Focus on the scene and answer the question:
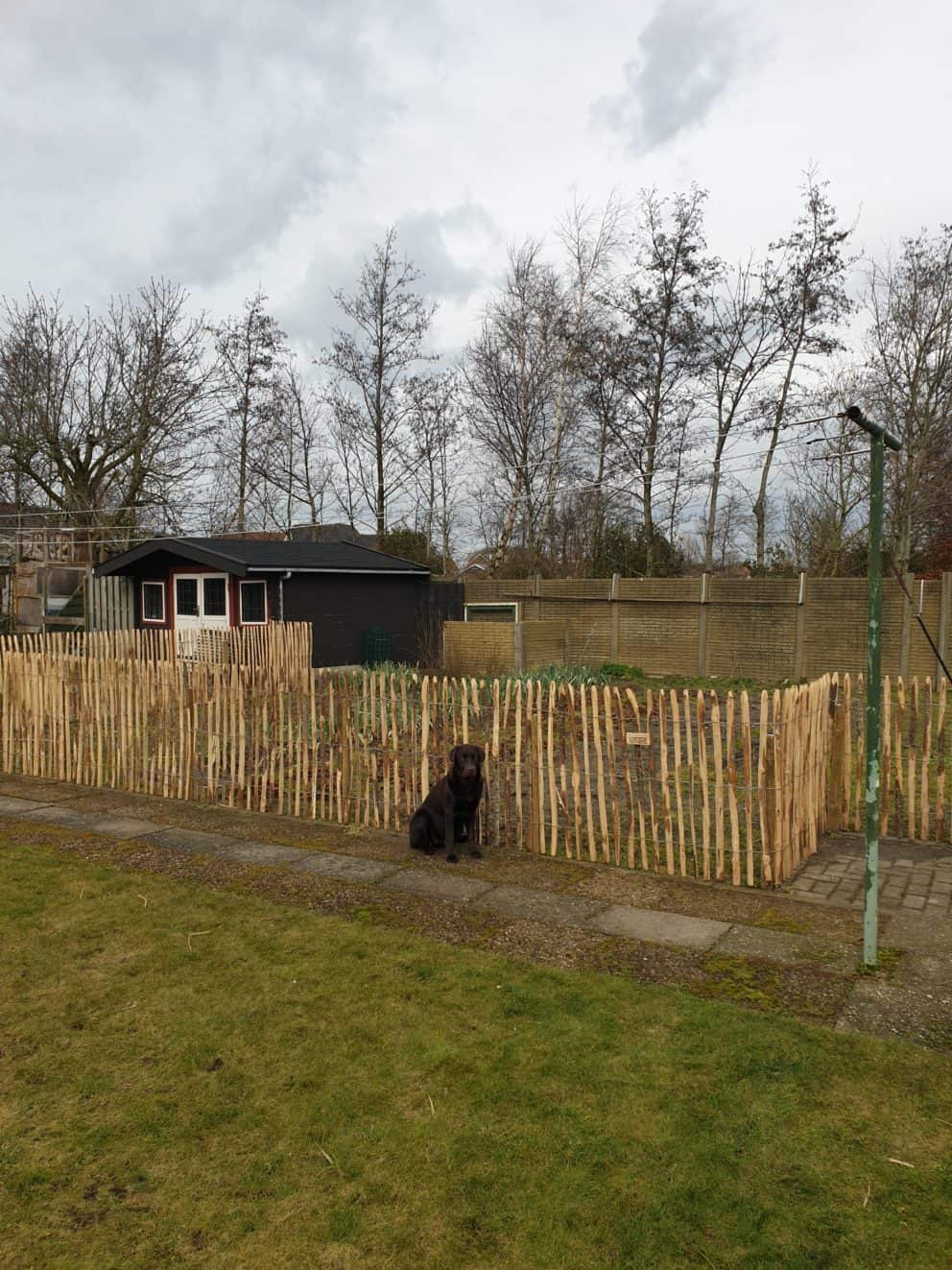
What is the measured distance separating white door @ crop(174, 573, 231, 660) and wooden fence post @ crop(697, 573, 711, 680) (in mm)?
11648

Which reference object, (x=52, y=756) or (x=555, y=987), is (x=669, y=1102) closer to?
(x=555, y=987)

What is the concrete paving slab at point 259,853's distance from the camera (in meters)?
6.45

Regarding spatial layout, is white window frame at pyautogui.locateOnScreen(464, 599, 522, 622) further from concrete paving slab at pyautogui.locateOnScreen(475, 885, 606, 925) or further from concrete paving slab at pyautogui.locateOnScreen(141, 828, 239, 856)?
concrete paving slab at pyautogui.locateOnScreen(475, 885, 606, 925)

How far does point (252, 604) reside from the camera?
21.5 metres

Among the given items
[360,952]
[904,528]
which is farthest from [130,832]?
[904,528]

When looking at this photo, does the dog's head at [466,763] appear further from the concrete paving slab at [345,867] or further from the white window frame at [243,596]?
the white window frame at [243,596]

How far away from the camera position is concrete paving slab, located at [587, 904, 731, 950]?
4.84 m

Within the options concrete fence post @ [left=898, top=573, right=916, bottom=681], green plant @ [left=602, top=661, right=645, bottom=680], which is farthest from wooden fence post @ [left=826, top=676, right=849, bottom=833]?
green plant @ [left=602, top=661, right=645, bottom=680]

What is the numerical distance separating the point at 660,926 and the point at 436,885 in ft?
5.25

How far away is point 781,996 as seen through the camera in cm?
412

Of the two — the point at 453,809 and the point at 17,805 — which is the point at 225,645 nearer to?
the point at 17,805

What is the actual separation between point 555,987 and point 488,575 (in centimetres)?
2684

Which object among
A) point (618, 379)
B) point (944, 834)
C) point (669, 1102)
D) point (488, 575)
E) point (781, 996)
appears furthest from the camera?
point (488, 575)

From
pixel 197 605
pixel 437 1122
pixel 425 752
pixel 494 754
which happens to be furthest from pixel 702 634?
pixel 437 1122
